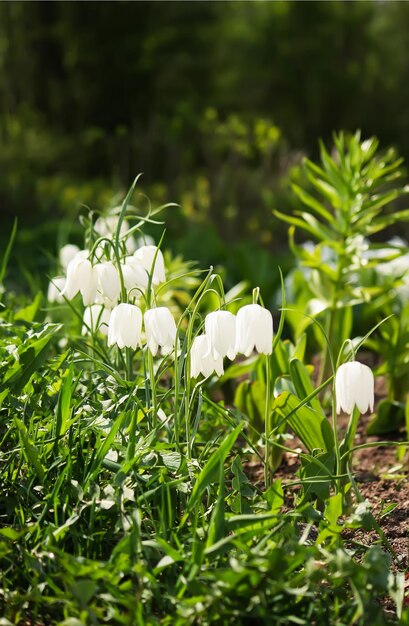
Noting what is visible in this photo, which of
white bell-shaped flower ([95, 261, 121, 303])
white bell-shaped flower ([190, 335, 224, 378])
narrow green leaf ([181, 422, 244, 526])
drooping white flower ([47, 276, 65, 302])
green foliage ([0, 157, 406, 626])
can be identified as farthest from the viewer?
drooping white flower ([47, 276, 65, 302])

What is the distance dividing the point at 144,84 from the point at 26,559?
43.7 feet

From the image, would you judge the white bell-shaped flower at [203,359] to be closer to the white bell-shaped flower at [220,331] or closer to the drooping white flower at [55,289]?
the white bell-shaped flower at [220,331]

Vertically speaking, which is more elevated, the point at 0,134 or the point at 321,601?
the point at 0,134

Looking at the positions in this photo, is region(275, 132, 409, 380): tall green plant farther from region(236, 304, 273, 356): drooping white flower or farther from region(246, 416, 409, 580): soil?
region(236, 304, 273, 356): drooping white flower

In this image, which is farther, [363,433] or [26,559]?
[363,433]

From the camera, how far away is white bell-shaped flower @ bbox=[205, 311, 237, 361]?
1566 mm

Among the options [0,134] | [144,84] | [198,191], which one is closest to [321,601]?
[198,191]

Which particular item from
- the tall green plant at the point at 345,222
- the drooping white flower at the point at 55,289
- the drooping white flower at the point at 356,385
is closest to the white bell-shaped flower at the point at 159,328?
the drooping white flower at the point at 356,385

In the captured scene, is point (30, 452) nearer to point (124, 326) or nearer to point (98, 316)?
point (124, 326)

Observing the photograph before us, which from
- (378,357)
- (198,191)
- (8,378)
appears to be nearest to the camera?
(8,378)

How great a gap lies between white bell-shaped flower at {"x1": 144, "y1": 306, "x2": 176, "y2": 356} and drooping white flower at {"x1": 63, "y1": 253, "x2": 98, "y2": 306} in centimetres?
20

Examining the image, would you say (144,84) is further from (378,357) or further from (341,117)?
(378,357)

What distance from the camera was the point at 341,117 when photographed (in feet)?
55.2

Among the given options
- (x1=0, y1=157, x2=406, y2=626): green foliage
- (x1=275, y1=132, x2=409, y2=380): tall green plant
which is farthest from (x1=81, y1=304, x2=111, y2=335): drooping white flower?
(x1=275, y1=132, x2=409, y2=380): tall green plant
